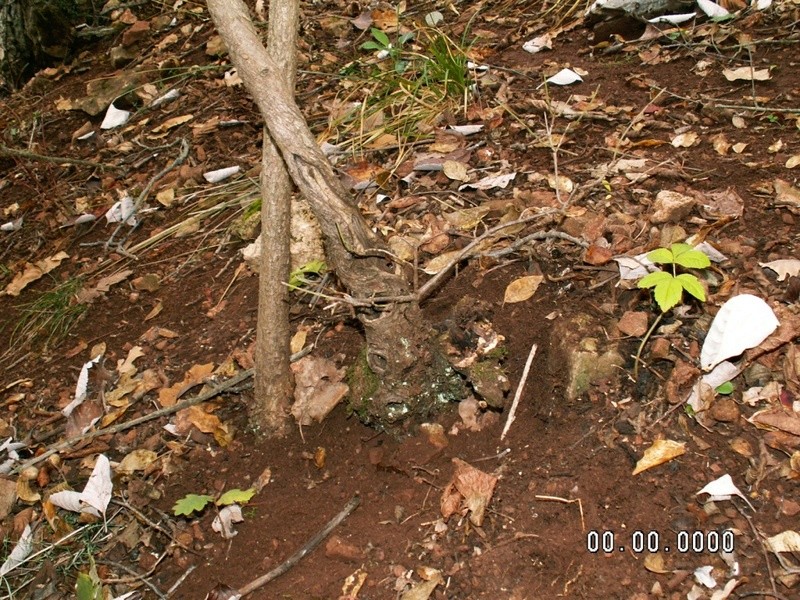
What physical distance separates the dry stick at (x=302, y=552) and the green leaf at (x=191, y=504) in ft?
0.96

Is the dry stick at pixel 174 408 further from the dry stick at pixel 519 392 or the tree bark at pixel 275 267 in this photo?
the dry stick at pixel 519 392

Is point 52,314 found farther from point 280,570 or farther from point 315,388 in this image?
point 280,570

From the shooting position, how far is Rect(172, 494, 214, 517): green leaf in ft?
6.63

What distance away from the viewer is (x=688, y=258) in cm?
192

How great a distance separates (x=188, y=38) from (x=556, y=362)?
352cm

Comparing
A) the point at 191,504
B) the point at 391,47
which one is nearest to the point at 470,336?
the point at 191,504

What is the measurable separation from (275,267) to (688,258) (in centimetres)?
109

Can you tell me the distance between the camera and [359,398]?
2.13 m

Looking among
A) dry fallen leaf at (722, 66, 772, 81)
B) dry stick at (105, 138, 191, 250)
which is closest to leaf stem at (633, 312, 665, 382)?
dry fallen leaf at (722, 66, 772, 81)

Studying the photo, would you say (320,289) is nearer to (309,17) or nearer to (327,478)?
(327,478)

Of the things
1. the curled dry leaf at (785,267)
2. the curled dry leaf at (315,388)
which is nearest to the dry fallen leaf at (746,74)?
the curled dry leaf at (785,267)
